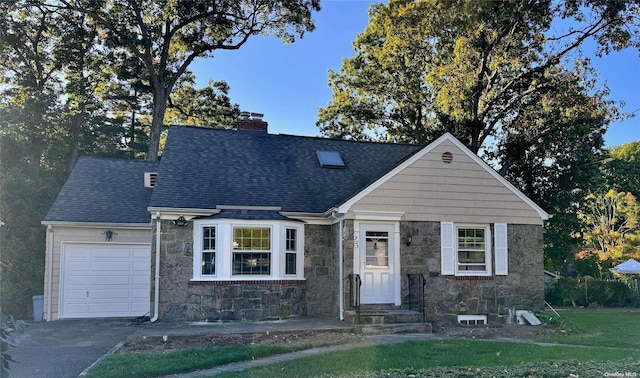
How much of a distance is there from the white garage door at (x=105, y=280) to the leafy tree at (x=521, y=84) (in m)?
13.7

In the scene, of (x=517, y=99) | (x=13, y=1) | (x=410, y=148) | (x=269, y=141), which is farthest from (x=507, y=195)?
(x=13, y=1)

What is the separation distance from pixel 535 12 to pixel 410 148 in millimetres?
7615

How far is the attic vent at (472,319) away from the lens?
41.2ft

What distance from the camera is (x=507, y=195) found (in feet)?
43.1

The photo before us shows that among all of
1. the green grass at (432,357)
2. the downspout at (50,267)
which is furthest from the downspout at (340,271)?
the downspout at (50,267)

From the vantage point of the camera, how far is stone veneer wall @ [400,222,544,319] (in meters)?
12.4

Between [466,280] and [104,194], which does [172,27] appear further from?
[466,280]

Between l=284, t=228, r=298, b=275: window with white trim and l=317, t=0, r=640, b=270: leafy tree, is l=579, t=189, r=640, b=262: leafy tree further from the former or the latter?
l=284, t=228, r=298, b=275: window with white trim

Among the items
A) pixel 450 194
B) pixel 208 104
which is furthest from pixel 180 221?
pixel 208 104

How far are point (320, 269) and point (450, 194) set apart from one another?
3.82 m

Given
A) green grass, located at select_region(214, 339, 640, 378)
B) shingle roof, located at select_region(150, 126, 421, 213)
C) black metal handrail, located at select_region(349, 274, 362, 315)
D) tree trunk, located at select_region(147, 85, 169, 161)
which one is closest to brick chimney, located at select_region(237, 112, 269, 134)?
shingle roof, located at select_region(150, 126, 421, 213)

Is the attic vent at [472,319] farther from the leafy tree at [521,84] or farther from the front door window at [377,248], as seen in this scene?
the leafy tree at [521,84]

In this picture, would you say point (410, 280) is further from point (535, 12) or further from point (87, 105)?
point (87, 105)

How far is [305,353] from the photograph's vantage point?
28.3 ft
